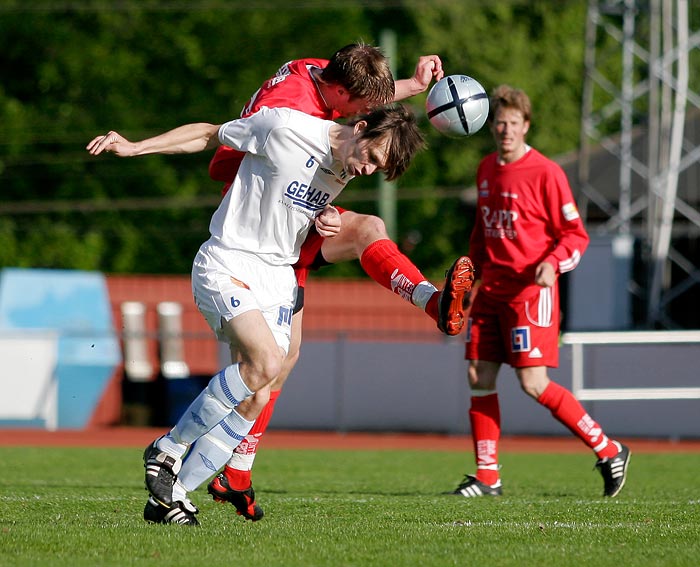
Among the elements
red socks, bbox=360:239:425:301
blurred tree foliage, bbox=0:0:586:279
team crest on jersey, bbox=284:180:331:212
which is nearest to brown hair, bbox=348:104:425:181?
team crest on jersey, bbox=284:180:331:212

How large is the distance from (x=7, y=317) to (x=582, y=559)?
61.6ft

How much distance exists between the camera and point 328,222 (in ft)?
19.6

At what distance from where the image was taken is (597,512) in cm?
639

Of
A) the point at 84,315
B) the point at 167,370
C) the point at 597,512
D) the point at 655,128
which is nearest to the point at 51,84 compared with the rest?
the point at 84,315

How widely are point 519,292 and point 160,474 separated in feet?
9.76

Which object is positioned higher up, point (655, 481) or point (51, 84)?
point (51, 84)

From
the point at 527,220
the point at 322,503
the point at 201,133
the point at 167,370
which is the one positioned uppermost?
the point at 201,133

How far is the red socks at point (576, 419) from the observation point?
7715 millimetres

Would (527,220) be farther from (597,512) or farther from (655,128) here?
(655,128)

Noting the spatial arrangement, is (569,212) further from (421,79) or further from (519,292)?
(421,79)

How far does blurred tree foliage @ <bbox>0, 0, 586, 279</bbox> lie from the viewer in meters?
35.0

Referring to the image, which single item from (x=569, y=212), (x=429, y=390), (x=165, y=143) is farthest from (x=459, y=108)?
(x=429, y=390)

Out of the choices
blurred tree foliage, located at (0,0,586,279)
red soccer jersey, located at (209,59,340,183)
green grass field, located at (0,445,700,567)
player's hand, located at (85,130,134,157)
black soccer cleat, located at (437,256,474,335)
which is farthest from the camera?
blurred tree foliage, located at (0,0,586,279)

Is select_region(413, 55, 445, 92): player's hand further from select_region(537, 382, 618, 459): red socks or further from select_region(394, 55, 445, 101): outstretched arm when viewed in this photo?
select_region(537, 382, 618, 459): red socks
